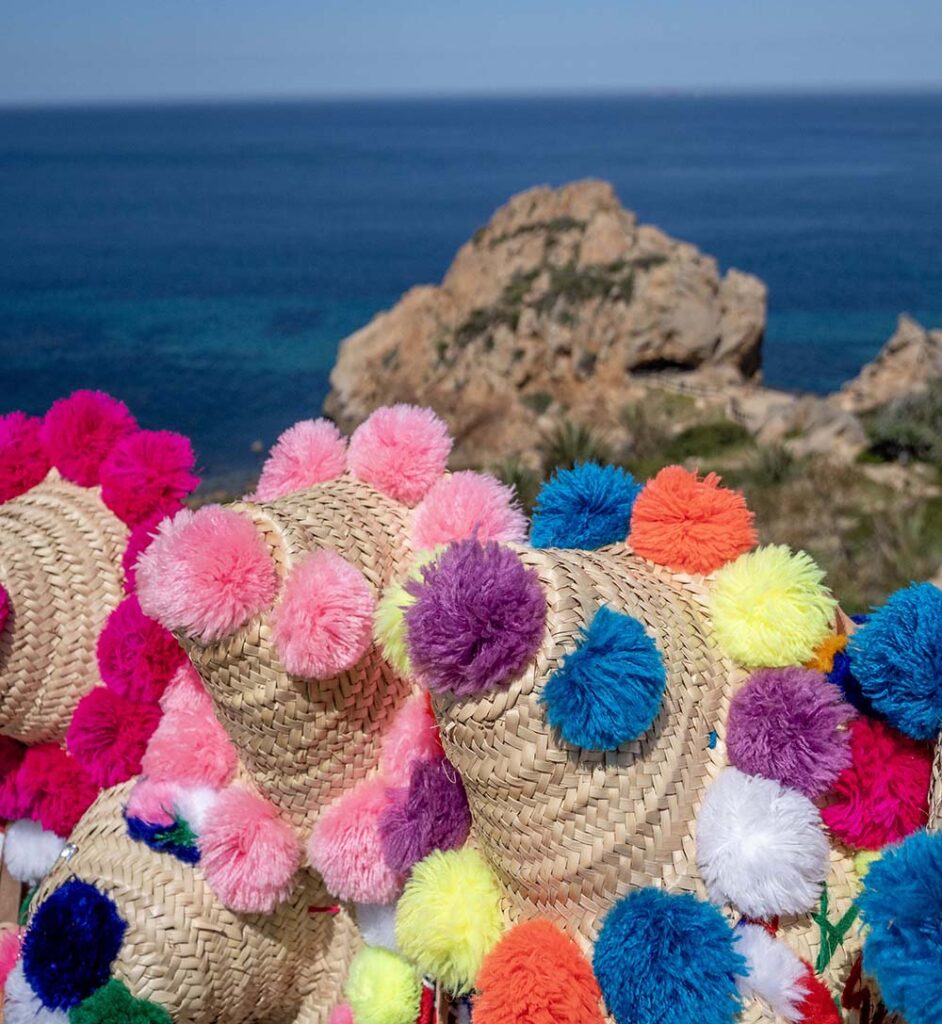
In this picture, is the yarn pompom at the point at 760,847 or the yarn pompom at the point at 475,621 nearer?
the yarn pompom at the point at 475,621

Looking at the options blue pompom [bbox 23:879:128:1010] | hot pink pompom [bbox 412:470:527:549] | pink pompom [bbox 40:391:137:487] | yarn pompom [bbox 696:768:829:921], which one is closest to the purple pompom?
yarn pompom [bbox 696:768:829:921]

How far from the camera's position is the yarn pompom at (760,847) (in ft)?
4.95

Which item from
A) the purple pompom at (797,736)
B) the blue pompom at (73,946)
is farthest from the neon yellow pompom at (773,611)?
the blue pompom at (73,946)

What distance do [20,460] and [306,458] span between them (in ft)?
2.75

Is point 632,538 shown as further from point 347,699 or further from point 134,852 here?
point 134,852

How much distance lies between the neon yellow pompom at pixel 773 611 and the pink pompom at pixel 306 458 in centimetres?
85


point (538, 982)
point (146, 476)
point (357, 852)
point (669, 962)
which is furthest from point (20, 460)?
point (669, 962)

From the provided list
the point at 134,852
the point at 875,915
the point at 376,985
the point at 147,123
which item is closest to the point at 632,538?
the point at 875,915

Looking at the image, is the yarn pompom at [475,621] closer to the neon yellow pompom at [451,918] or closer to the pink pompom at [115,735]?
the neon yellow pompom at [451,918]

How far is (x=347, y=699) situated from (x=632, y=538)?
0.56 m

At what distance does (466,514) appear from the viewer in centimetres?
194

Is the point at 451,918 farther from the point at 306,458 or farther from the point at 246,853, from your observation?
the point at 306,458

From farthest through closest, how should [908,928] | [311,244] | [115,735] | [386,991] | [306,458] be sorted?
[311,244] → [115,735] → [306,458] → [386,991] → [908,928]

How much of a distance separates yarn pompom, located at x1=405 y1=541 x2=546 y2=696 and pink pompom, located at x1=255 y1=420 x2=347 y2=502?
29.3 inches
